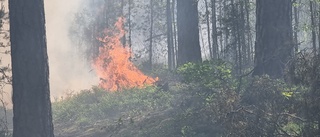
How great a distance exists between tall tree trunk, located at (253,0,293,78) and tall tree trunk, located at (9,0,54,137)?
16.6 feet

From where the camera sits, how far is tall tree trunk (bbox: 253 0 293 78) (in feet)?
31.3

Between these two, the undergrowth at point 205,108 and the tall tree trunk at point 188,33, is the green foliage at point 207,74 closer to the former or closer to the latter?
the undergrowth at point 205,108

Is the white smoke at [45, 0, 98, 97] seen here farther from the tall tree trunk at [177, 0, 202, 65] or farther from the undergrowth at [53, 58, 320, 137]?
the tall tree trunk at [177, 0, 202, 65]

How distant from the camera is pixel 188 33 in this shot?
14.2 meters

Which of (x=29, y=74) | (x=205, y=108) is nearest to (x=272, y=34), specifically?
(x=205, y=108)

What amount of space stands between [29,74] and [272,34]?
5753 mm

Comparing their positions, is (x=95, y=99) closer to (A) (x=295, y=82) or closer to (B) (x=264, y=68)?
(B) (x=264, y=68)

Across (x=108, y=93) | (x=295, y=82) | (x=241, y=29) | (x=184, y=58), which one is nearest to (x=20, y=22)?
(x=295, y=82)

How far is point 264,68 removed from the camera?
→ 9562 mm

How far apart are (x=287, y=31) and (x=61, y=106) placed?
1138 centimetres

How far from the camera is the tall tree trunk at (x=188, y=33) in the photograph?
46.5 ft

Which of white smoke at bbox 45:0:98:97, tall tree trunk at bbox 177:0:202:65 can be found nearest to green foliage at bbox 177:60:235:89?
tall tree trunk at bbox 177:0:202:65

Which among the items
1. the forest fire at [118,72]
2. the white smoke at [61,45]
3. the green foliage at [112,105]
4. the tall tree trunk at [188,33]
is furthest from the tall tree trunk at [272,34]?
the white smoke at [61,45]

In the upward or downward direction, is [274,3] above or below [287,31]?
above
